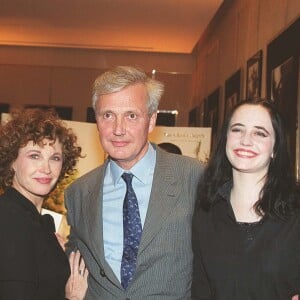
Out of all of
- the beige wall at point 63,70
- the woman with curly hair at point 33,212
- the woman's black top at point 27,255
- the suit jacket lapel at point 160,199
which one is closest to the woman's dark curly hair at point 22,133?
the woman with curly hair at point 33,212

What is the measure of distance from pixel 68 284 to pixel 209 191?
789 mm

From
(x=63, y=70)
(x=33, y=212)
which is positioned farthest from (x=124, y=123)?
(x=63, y=70)

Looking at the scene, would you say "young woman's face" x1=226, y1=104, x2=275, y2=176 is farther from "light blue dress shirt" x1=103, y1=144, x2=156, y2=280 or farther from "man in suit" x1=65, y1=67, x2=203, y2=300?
"light blue dress shirt" x1=103, y1=144, x2=156, y2=280

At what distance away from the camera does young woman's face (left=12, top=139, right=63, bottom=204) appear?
2.41m

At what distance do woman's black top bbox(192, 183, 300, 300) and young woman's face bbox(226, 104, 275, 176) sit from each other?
221 millimetres

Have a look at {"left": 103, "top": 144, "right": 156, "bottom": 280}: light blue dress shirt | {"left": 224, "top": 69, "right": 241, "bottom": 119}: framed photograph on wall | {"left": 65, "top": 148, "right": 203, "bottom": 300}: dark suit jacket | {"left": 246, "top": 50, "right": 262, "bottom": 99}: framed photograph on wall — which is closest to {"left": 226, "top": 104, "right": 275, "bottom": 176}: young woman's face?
{"left": 65, "top": 148, "right": 203, "bottom": 300}: dark suit jacket

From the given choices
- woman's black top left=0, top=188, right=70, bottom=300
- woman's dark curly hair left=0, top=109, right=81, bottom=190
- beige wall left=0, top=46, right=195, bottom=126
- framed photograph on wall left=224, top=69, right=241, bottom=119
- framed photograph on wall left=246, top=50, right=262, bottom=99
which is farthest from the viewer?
beige wall left=0, top=46, right=195, bottom=126

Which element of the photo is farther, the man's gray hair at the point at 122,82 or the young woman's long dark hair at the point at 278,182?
the man's gray hair at the point at 122,82

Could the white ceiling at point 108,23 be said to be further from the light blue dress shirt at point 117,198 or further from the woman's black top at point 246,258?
the woman's black top at point 246,258

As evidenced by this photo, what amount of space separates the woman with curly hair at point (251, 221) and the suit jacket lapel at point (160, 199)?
0.15 meters

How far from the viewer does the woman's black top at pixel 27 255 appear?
2082mm

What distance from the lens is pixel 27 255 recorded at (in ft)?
7.03

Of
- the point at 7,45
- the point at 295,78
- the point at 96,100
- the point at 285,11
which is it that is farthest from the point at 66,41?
the point at 96,100

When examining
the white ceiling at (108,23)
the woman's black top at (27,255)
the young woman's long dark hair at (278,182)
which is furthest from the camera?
the white ceiling at (108,23)
